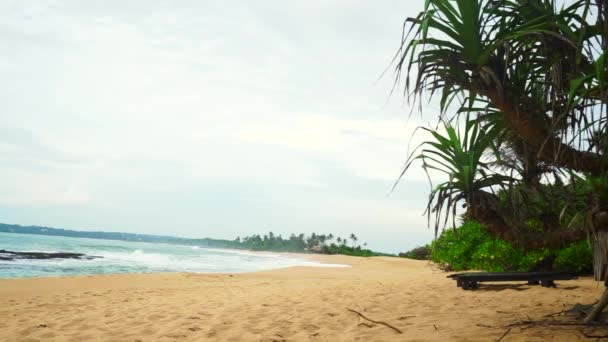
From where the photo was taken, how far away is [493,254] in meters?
11.4

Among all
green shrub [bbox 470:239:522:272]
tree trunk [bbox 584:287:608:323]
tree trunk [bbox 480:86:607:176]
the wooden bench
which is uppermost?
tree trunk [bbox 480:86:607:176]

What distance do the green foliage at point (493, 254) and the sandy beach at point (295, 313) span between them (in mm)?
1256

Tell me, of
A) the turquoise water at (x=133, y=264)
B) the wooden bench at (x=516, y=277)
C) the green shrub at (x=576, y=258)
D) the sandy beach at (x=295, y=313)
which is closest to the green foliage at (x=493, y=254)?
the green shrub at (x=576, y=258)

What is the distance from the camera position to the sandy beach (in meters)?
4.64

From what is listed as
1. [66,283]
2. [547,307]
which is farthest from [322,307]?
[66,283]

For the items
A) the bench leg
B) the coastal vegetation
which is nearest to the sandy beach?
the bench leg

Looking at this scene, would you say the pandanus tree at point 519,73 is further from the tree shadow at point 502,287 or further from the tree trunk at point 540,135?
the tree shadow at point 502,287

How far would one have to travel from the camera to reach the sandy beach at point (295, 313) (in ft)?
15.2

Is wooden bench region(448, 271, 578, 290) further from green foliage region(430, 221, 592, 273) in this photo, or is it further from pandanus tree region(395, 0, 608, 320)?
pandanus tree region(395, 0, 608, 320)

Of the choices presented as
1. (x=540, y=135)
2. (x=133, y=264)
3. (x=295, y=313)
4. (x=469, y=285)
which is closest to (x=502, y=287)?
(x=469, y=285)

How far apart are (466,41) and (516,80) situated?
2.01ft

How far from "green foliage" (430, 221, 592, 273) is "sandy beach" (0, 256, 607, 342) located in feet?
4.12

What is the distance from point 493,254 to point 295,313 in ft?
23.9

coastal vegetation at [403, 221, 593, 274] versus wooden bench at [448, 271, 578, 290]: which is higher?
coastal vegetation at [403, 221, 593, 274]
